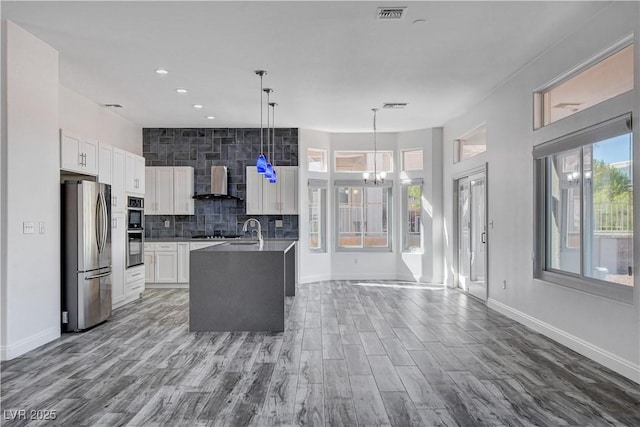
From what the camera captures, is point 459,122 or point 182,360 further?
point 459,122

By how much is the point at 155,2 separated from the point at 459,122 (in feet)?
18.2

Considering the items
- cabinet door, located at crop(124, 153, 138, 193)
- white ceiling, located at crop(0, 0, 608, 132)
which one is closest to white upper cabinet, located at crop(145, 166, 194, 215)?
cabinet door, located at crop(124, 153, 138, 193)

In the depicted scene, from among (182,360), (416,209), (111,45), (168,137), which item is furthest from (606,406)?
(168,137)

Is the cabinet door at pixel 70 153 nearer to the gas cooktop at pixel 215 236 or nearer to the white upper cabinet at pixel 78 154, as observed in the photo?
the white upper cabinet at pixel 78 154

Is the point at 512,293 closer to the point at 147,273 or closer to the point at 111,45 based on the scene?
the point at 111,45

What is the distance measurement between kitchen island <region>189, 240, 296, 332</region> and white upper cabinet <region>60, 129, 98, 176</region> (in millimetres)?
1739

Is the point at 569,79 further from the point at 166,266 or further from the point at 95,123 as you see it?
the point at 166,266

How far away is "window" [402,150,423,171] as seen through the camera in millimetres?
8814

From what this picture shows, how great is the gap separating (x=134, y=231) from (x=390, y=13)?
5.02m

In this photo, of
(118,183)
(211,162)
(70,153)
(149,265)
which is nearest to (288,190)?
(211,162)

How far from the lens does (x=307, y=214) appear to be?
28.4ft

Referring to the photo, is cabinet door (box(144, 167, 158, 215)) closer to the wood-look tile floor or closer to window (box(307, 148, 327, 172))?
window (box(307, 148, 327, 172))

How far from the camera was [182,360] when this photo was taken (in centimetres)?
382

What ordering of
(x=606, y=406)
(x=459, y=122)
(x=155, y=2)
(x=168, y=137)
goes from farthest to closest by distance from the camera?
(x=168, y=137) → (x=459, y=122) → (x=155, y=2) → (x=606, y=406)
